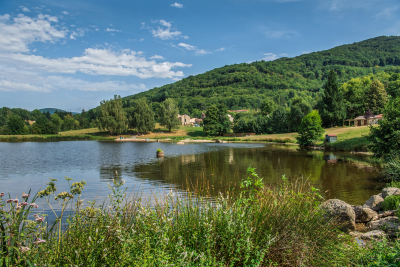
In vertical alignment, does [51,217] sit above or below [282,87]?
below

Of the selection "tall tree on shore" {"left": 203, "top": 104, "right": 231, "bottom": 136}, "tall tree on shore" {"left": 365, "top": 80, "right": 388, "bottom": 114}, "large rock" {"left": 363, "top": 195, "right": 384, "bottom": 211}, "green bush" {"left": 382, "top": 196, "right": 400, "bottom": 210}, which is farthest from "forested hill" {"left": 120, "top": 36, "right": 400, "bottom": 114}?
"green bush" {"left": 382, "top": 196, "right": 400, "bottom": 210}

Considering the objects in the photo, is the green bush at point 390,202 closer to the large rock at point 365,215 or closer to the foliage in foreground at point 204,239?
the large rock at point 365,215

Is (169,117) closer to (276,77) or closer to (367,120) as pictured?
(367,120)

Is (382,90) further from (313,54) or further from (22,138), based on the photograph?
(313,54)

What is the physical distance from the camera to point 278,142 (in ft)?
166

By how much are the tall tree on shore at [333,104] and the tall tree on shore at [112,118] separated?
175ft

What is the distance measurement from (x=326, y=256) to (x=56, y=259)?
12.8ft

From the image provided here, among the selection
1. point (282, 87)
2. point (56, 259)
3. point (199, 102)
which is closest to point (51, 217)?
point (56, 259)

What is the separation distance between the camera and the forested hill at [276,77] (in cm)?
13588

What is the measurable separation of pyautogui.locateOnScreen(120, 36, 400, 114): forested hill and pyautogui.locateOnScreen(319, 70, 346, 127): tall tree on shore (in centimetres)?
7154

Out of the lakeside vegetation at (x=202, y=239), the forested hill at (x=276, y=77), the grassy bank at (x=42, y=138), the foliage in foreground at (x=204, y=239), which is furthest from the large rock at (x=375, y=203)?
the forested hill at (x=276, y=77)

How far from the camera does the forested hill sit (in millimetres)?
135875

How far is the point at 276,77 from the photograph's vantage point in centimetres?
Answer: 15462

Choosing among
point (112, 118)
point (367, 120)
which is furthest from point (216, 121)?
point (367, 120)
